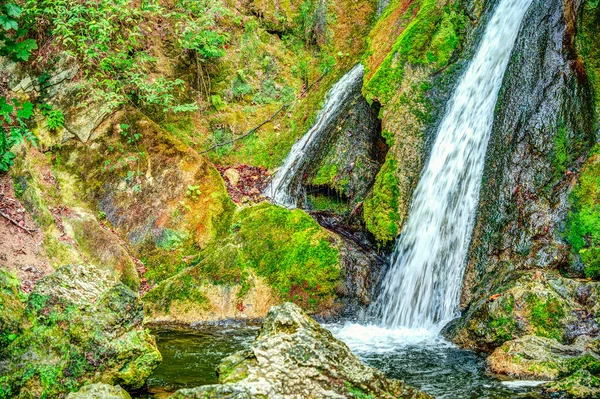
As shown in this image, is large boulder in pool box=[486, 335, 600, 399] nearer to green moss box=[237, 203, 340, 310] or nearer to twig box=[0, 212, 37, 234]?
green moss box=[237, 203, 340, 310]

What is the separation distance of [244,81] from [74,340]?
9123mm

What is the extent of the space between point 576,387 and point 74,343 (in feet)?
13.2

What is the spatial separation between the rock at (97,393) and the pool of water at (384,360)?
0.73 metres

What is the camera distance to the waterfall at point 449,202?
7.09 m

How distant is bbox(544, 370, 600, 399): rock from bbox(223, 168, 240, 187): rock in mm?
7518

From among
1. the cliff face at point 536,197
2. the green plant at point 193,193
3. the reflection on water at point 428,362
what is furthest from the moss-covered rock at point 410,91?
the green plant at point 193,193

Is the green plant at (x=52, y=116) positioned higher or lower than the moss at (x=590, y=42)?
lower

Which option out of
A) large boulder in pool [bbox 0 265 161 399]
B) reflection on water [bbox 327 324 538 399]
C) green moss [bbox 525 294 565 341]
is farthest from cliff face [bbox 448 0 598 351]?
large boulder in pool [bbox 0 265 161 399]

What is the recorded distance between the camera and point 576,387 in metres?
4.02

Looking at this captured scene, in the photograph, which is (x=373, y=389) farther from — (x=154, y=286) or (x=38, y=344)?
(x=154, y=286)

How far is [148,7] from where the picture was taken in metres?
10.1

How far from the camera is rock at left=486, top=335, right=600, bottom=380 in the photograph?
443 centimetres

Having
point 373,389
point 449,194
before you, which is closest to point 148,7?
point 449,194

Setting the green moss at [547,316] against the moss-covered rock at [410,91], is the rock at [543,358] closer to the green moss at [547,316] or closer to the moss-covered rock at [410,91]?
the green moss at [547,316]
